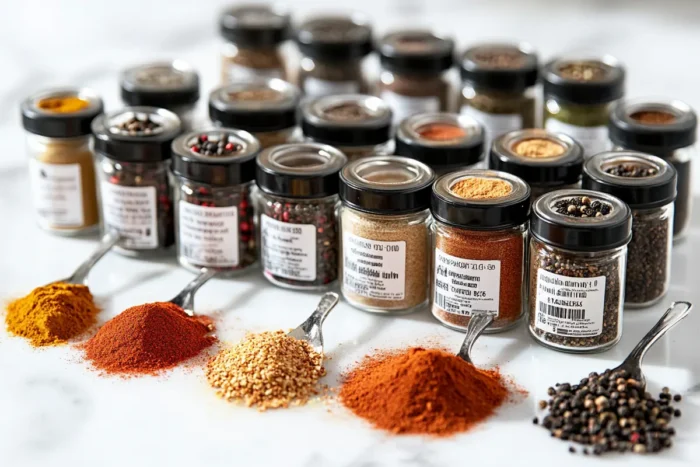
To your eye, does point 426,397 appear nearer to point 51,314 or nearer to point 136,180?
point 51,314

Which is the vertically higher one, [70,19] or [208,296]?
[70,19]

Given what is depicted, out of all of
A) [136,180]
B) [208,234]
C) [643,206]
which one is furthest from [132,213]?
[643,206]

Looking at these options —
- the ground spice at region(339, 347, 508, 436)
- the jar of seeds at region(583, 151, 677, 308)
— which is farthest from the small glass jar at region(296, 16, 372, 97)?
the ground spice at region(339, 347, 508, 436)

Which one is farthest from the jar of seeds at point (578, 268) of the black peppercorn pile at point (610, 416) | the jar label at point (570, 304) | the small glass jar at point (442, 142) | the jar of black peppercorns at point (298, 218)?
the jar of black peppercorns at point (298, 218)

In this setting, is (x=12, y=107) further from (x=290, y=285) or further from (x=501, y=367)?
(x=501, y=367)

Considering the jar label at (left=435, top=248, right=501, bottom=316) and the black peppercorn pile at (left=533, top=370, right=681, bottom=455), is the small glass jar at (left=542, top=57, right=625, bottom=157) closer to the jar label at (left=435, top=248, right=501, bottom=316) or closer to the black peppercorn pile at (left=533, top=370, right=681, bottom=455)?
the jar label at (left=435, top=248, right=501, bottom=316)

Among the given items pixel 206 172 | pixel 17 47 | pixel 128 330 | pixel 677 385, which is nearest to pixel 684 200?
pixel 677 385
